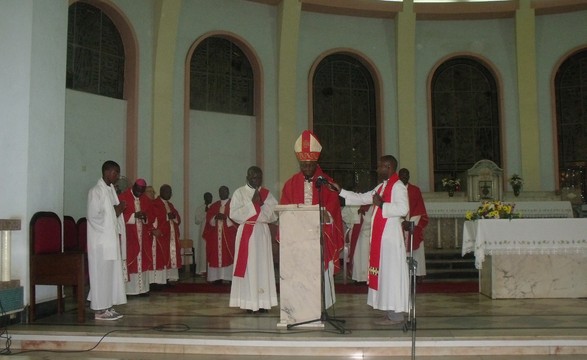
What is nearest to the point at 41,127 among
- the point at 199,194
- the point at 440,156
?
the point at 199,194

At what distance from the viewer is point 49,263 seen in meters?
6.13

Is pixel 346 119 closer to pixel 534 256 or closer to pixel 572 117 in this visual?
pixel 572 117

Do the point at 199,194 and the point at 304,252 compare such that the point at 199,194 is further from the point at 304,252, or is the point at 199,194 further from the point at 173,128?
the point at 304,252

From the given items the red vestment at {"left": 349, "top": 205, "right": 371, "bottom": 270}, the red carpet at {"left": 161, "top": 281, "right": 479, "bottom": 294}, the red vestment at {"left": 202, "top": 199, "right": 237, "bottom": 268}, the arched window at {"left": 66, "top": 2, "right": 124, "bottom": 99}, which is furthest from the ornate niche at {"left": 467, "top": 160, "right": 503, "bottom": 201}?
the arched window at {"left": 66, "top": 2, "right": 124, "bottom": 99}

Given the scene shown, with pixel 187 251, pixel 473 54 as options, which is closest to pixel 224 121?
pixel 187 251

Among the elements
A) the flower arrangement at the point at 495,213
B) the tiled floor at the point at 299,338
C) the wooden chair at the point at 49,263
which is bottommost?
the tiled floor at the point at 299,338

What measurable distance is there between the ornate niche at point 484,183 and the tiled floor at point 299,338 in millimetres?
5437

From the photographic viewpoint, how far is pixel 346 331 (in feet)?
17.7

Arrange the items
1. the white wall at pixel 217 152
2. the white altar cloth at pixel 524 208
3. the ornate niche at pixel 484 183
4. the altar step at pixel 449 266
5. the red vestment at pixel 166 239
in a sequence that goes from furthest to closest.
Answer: the white wall at pixel 217 152, the ornate niche at pixel 484 183, the white altar cloth at pixel 524 208, the altar step at pixel 449 266, the red vestment at pixel 166 239

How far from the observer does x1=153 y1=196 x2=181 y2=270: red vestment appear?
8.79 metres

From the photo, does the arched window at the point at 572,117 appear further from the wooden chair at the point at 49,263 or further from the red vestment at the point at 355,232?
the wooden chair at the point at 49,263

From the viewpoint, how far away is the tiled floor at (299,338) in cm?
512

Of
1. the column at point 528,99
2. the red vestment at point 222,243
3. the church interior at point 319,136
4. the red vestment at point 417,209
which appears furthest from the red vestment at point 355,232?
the column at point 528,99

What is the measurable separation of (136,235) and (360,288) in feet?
10.9
